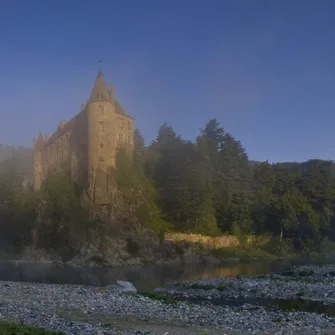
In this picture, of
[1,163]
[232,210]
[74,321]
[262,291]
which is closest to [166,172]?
[232,210]

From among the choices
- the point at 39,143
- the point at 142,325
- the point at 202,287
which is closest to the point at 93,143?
the point at 39,143

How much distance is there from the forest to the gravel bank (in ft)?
156

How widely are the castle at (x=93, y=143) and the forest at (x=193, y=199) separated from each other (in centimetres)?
306

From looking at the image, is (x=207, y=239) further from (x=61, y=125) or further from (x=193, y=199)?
(x=61, y=125)

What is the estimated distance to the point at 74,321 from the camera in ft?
73.4

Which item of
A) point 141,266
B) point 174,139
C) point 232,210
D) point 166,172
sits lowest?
point 141,266

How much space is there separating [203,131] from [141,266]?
2109 inches

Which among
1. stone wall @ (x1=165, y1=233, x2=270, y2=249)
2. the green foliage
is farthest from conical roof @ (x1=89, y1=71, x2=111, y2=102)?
stone wall @ (x1=165, y1=233, x2=270, y2=249)

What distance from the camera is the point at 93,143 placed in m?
91.8

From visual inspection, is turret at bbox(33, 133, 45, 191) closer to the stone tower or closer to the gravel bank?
the stone tower

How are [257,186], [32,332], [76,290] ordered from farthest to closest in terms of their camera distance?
1. [257,186]
2. [76,290]
3. [32,332]

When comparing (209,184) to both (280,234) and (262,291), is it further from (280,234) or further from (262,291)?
(262,291)

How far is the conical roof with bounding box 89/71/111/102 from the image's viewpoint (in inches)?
3729

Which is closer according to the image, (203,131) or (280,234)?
(280,234)
